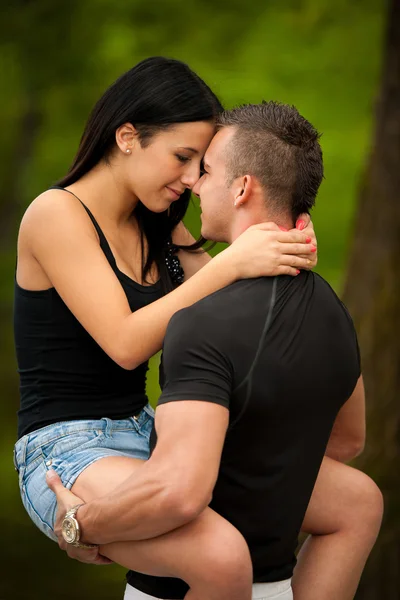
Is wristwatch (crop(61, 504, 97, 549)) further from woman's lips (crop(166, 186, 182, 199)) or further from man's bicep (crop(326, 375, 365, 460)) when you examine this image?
woman's lips (crop(166, 186, 182, 199))

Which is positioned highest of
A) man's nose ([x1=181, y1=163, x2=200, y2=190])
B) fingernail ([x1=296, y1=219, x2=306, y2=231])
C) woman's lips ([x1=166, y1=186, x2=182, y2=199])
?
man's nose ([x1=181, y1=163, x2=200, y2=190])

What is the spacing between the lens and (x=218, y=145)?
8.45 feet

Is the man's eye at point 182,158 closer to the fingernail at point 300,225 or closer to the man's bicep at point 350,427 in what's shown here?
the fingernail at point 300,225

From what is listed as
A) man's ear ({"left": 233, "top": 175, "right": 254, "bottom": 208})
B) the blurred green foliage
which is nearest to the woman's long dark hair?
man's ear ({"left": 233, "top": 175, "right": 254, "bottom": 208})

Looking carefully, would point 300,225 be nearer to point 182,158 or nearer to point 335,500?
point 182,158

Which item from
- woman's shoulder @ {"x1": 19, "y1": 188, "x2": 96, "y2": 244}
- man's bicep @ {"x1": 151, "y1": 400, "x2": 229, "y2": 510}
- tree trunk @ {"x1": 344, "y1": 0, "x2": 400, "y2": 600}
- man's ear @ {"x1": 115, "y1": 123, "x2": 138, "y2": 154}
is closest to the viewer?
man's bicep @ {"x1": 151, "y1": 400, "x2": 229, "y2": 510}

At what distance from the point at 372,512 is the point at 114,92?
4.53 feet

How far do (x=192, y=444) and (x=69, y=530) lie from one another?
1.56 ft

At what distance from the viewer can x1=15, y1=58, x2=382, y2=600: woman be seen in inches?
99.9

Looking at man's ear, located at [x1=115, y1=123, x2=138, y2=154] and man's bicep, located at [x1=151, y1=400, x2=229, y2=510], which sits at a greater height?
man's ear, located at [x1=115, y1=123, x2=138, y2=154]

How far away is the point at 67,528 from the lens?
239cm

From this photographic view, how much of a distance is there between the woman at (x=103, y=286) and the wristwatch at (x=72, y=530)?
9cm

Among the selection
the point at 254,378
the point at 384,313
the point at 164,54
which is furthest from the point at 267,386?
the point at 164,54

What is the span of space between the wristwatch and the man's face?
2.56 feet
